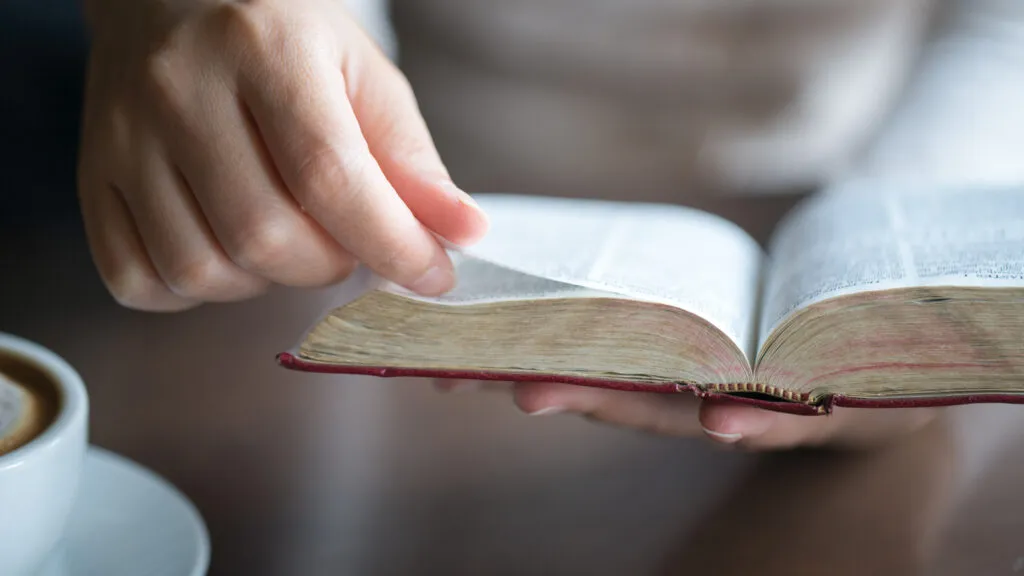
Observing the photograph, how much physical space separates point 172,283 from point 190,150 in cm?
9

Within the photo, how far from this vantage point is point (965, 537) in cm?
52

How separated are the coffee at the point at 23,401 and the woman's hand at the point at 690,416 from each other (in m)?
0.25

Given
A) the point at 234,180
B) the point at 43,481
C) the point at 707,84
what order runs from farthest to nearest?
the point at 707,84, the point at 234,180, the point at 43,481

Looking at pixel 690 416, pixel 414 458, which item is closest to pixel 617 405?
pixel 690 416

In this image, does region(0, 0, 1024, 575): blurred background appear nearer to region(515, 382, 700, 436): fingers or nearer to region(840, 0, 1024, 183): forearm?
region(515, 382, 700, 436): fingers

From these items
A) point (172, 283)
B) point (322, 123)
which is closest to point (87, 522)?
point (172, 283)

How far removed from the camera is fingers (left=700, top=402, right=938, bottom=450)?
468mm

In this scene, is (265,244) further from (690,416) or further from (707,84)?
(707,84)

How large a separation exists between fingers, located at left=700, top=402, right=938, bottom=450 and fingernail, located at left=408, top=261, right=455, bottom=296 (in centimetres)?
17

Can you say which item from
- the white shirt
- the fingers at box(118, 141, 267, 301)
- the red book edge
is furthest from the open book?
the white shirt

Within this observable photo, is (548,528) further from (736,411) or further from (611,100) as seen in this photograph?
(611,100)

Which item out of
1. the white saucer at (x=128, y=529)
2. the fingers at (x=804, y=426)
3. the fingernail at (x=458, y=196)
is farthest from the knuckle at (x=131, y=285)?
the fingers at (x=804, y=426)

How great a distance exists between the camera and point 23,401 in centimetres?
45

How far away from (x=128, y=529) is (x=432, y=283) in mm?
219
